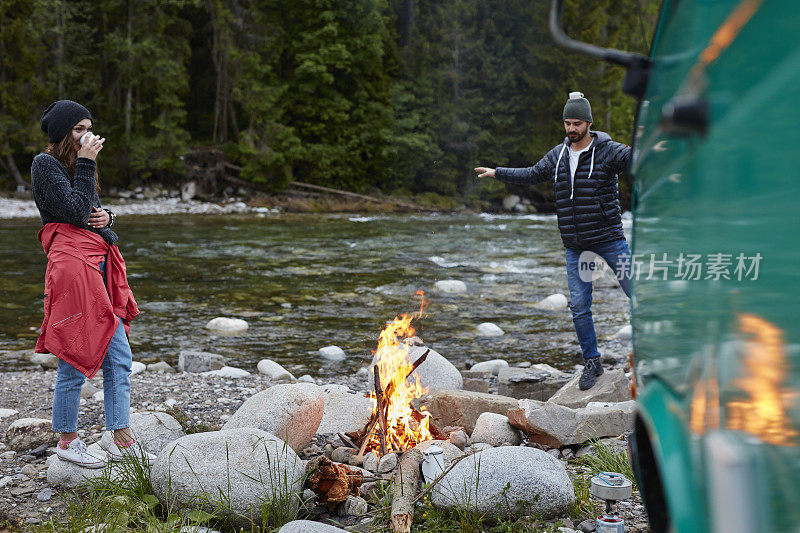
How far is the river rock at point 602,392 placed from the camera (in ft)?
17.1

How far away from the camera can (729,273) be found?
4.41 ft

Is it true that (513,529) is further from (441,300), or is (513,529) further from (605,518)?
(441,300)

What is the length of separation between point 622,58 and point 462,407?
313cm

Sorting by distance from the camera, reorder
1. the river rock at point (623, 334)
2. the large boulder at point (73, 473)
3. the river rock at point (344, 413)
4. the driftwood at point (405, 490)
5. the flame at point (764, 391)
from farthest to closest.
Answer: the river rock at point (623, 334)
the river rock at point (344, 413)
the large boulder at point (73, 473)
the driftwood at point (405, 490)
the flame at point (764, 391)

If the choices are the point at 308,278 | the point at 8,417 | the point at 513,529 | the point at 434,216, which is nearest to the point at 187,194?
the point at 434,216

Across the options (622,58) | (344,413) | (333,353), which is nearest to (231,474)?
(344,413)

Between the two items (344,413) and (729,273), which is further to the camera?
(344,413)

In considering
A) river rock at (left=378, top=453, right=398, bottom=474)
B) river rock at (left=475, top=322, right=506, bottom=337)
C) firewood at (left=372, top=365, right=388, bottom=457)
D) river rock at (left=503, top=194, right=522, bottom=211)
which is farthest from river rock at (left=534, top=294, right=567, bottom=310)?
river rock at (left=503, top=194, right=522, bottom=211)

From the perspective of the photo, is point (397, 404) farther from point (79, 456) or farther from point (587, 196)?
point (587, 196)

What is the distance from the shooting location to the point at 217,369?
720cm

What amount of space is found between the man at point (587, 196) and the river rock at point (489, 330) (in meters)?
3.57

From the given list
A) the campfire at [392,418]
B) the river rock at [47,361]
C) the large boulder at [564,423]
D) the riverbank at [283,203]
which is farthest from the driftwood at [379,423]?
the riverbank at [283,203]

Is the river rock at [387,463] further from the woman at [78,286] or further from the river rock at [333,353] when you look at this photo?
the river rock at [333,353]

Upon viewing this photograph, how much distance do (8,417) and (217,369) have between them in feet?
7.54
